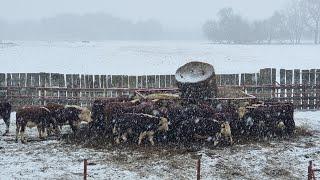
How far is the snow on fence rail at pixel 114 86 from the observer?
69.4 feet

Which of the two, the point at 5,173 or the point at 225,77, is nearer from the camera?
the point at 5,173

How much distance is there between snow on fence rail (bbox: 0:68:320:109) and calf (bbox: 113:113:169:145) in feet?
22.1

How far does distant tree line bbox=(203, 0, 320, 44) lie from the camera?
100394 millimetres

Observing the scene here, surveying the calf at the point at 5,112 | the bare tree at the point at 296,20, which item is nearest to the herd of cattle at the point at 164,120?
the calf at the point at 5,112

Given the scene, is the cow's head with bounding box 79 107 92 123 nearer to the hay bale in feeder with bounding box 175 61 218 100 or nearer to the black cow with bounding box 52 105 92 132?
the black cow with bounding box 52 105 92 132

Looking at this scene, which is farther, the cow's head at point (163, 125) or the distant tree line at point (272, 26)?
the distant tree line at point (272, 26)

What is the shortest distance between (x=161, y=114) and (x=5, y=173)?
15.9ft

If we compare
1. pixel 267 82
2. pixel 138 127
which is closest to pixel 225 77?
pixel 267 82

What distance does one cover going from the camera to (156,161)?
1236 cm

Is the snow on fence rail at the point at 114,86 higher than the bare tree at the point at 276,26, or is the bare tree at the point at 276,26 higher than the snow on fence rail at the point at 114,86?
the bare tree at the point at 276,26

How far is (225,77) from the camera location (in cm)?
2206

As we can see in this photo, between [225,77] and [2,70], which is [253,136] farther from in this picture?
[2,70]

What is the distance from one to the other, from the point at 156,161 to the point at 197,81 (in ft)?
13.5

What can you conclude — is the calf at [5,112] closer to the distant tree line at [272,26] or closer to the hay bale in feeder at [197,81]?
the hay bale in feeder at [197,81]
